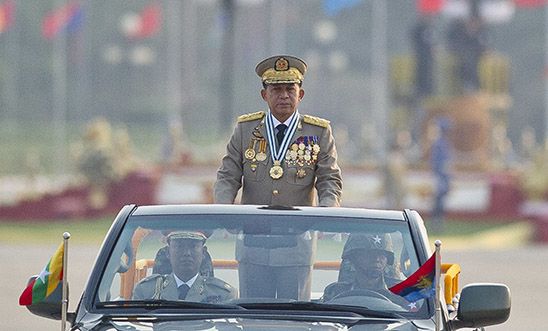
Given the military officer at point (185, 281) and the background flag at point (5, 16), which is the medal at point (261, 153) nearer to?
the military officer at point (185, 281)

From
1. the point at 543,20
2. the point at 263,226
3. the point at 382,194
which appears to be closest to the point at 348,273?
the point at 263,226

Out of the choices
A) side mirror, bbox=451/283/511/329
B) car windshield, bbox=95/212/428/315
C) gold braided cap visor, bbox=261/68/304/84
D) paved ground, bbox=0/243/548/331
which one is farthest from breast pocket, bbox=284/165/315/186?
paved ground, bbox=0/243/548/331

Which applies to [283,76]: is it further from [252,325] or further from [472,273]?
[472,273]

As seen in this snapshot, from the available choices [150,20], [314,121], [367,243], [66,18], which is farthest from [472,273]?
[367,243]

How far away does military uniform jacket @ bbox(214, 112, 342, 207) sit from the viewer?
9.02 m

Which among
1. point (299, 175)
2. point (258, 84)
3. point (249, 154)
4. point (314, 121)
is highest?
point (258, 84)

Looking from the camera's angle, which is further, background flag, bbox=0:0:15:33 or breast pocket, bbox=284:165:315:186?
background flag, bbox=0:0:15:33

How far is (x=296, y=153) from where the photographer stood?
9.05 metres

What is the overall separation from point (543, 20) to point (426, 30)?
8.55ft

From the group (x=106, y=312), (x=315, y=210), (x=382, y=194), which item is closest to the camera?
(x=106, y=312)

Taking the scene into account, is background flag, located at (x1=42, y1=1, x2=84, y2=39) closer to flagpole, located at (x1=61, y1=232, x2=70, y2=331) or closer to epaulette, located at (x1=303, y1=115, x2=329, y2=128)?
epaulette, located at (x1=303, y1=115, x2=329, y2=128)

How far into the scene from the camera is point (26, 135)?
119 feet

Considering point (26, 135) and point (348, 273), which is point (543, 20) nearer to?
point (26, 135)

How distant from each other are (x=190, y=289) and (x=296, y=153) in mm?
2201
